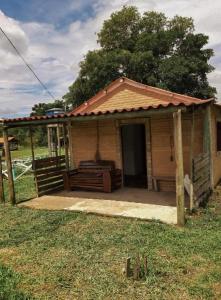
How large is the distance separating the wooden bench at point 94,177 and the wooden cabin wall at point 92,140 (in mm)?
360

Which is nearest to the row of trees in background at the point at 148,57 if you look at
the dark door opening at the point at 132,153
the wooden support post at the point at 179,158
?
the dark door opening at the point at 132,153

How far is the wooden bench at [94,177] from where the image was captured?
9.17 meters

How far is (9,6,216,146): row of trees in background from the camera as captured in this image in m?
24.3

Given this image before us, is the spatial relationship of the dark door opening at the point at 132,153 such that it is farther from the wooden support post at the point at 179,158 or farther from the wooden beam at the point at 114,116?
the wooden support post at the point at 179,158

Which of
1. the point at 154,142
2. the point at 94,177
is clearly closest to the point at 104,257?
the point at 94,177

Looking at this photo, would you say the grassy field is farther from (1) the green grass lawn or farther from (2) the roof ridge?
(2) the roof ridge

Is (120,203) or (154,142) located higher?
(154,142)

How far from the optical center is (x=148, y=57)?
24.4m

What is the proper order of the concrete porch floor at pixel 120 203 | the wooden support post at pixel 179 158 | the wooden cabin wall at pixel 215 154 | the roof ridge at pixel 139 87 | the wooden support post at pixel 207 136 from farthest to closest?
the roof ridge at pixel 139 87
the wooden cabin wall at pixel 215 154
the wooden support post at pixel 207 136
the concrete porch floor at pixel 120 203
the wooden support post at pixel 179 158

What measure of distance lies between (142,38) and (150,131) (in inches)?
781

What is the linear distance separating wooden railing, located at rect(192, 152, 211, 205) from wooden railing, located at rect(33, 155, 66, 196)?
4733 millimetres

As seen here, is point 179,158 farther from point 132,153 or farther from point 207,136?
point 132,153

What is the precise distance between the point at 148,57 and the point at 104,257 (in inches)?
865

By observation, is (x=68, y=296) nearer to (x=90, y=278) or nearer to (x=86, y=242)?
(x=90, y=278)
